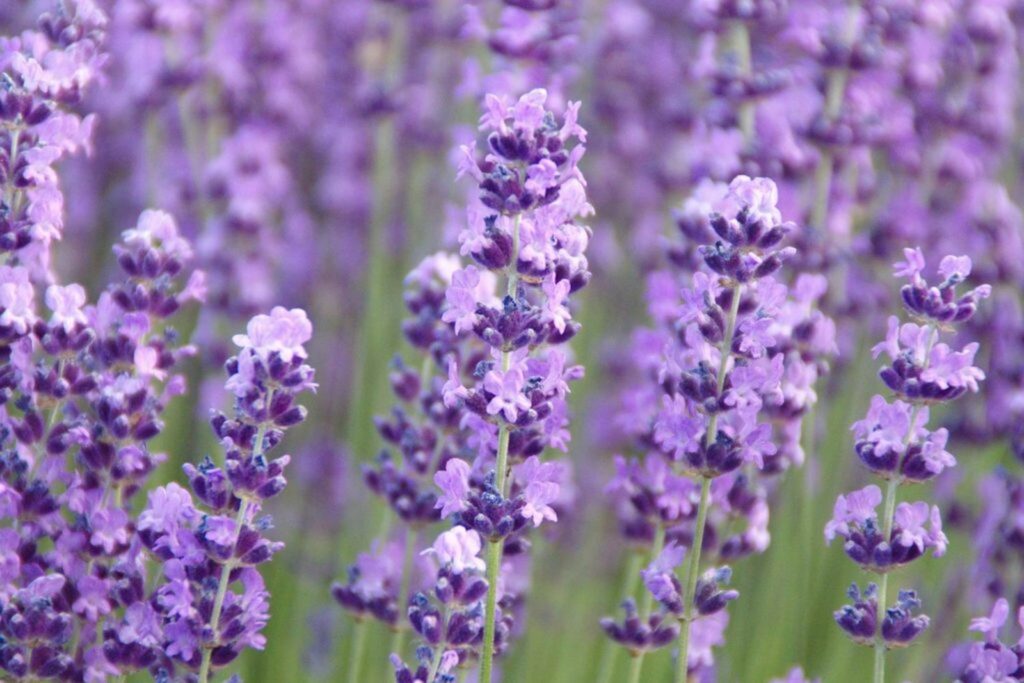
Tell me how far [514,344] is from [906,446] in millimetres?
487

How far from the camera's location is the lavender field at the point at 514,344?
57.2 inches

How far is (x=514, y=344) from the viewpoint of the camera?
1.41m

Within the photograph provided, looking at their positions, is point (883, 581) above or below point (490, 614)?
above

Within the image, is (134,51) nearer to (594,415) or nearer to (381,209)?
(381,209)

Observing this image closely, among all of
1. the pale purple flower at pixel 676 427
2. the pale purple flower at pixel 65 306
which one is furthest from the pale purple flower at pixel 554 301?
the pale purple flower at pixel 65 306

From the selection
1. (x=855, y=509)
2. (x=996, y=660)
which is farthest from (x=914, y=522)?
(x=996, y=660)

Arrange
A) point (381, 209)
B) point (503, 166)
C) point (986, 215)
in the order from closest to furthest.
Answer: point (503, 166) → point (986, 215) → point (381, 209)

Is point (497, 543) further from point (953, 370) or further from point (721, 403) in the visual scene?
point (953, 370)

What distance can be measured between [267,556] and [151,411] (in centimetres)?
26

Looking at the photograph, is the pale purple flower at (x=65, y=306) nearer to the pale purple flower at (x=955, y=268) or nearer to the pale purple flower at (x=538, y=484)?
the pale purple flower at (x=538, y=484)

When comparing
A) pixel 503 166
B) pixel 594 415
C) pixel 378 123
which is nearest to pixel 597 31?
pixel 378 123

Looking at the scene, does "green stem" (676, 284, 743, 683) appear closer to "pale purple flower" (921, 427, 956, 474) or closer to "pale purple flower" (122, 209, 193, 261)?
"pale purple flower" (921, 427, 956, 474)

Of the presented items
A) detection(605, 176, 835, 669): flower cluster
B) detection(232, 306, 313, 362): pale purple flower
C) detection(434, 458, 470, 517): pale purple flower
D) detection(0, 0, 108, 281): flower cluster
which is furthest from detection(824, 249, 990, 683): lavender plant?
detection(0, 0, 108, 281): flower cluster

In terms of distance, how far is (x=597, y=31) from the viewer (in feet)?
11.6
